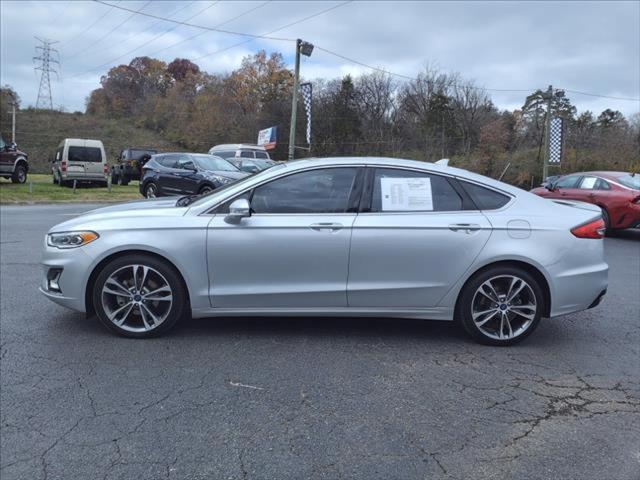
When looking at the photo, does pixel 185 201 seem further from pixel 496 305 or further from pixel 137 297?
pixel 496 305

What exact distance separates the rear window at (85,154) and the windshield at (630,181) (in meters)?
20.5

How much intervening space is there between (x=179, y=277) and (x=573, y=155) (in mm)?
34186

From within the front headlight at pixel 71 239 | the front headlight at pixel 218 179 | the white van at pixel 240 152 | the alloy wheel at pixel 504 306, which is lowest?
the alloy wheel at pixel 504 306

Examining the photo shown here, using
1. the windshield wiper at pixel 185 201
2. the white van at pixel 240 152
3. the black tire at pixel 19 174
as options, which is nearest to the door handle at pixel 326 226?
the windshield wiper at pixel 185 201

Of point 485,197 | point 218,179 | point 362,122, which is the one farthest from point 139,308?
point 362,122

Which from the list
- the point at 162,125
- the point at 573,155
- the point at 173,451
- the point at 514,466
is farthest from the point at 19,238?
the point at 162,125

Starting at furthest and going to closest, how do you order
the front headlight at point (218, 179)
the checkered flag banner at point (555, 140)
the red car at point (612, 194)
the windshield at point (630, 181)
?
the checkered flag banner at point (555, 140) < the front headlight at point (218, 179) < the windshield at point (630, 181) < the red car at point (612, 194)

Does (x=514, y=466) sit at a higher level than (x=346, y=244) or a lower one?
lower

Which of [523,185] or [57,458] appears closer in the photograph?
[57,458]

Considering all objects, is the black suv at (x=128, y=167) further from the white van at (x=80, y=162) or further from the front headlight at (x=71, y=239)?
the front headlight at (x=71, y=239)

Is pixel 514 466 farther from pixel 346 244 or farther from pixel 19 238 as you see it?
pixel 19 238

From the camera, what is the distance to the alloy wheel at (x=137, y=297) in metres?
4.50

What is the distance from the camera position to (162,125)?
68.3 m

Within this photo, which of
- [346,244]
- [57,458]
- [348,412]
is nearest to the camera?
[57,458]
